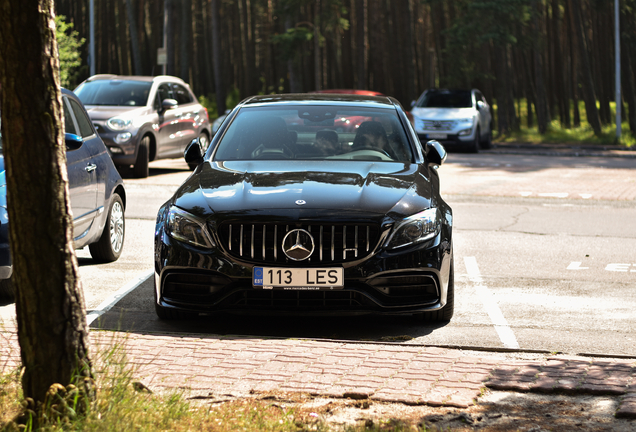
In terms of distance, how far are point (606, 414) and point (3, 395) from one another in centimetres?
273

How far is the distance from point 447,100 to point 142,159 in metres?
13.3

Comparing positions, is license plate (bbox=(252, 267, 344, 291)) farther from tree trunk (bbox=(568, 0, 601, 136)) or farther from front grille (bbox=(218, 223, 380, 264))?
tree trunk (bbox=(568, 0, 601, 136))

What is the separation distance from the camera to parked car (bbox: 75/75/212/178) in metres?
15.5

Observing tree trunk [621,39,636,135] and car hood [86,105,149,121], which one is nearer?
car hood [86,105,149,121]

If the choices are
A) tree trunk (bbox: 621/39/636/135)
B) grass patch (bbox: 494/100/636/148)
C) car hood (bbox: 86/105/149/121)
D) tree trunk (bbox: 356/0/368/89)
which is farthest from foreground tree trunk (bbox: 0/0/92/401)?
tree trunk (bbox: 356/0/368/89)

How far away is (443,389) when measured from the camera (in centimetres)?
423

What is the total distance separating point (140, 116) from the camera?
52.2 feet

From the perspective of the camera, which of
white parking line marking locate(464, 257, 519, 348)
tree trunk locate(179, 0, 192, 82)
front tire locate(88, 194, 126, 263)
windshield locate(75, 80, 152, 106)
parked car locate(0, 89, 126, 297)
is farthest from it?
tree trunk locate(179, 0, 192, 82)

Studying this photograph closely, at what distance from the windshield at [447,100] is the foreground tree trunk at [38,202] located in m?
23.8

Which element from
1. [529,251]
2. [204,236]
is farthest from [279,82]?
[204,236]

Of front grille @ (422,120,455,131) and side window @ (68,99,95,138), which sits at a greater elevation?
side window @ (68,99,95,138)

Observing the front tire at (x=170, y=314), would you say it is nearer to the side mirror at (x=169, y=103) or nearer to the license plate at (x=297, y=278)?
the license plate at (x=297, y=278)

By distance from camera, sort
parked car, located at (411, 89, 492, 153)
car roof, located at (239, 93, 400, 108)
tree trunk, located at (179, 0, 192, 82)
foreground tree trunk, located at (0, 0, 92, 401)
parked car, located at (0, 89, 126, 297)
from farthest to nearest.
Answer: tree trunk, located at (179, 0, 192, 82)
parked car, located at (411, 89, 492, 153)
car roof, located at (239, 93, 400, 108)
parked car, located at (0, 89, 126, 297)
foreground tree trunk, located at (0, 0, 92, 401)

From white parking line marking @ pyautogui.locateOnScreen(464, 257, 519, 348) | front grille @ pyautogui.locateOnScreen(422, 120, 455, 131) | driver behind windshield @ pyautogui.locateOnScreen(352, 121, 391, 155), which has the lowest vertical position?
front grille @ pyautogui.locateOnScreen(422, 120, 455, 131)
